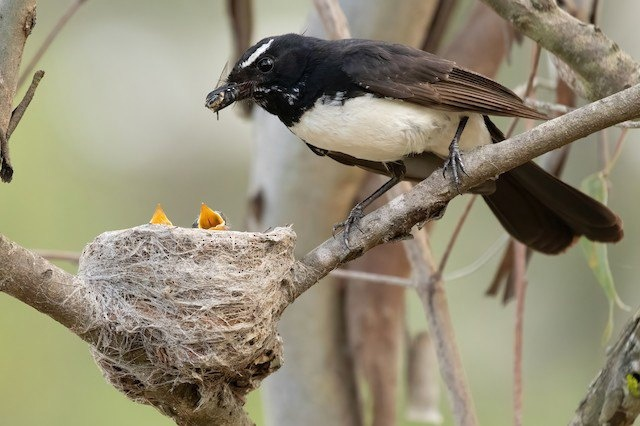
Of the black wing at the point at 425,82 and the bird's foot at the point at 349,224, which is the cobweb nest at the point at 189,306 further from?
the black wing at the point at 425,82

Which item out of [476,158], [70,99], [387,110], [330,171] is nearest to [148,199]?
[70,99]

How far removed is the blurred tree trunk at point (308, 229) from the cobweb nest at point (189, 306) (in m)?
1.73

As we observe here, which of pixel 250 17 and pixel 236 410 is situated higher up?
pixel 250 17

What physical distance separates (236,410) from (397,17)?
98.3 inches

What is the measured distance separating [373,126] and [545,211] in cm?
81

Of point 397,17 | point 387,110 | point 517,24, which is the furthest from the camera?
point 397,17

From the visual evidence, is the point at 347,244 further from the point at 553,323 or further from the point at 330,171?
the point at 553,323

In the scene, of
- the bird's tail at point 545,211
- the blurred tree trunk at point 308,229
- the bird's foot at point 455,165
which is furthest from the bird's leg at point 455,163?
the blurred tree trunk at point 308,229

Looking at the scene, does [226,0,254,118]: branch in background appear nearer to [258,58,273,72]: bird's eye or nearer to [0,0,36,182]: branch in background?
[258,58,273,72]: bird's eye

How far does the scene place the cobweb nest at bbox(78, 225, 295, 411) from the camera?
2564mm

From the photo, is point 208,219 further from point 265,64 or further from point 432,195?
point 432,195

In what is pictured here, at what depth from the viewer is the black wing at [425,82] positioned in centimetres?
321

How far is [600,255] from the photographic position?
140 inches

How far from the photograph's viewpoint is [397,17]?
14.9 feet
